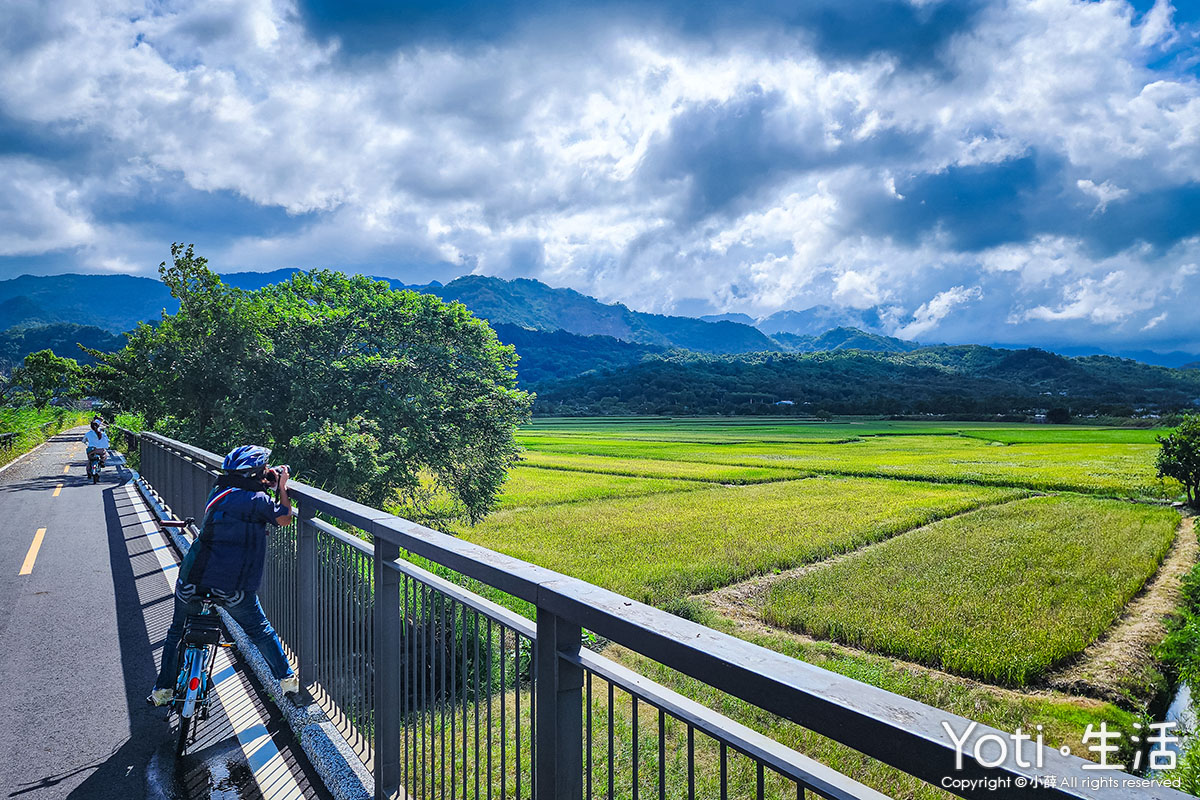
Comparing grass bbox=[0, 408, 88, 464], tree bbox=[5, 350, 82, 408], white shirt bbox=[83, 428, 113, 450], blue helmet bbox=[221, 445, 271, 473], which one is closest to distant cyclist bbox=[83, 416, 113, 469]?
white shirt bbox=[83, 428, 113, 450]

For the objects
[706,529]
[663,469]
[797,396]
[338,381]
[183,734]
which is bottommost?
[663,469]

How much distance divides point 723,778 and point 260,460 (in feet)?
14.0

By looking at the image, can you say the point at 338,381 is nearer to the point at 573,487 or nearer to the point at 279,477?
the point at 279,477

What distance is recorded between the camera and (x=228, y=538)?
15.8ft

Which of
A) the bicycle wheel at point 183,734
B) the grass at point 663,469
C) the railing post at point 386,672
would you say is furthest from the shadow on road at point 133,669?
the grass at point 663,469

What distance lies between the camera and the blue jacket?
4.76m

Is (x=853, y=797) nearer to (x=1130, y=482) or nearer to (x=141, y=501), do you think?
(x=141, y=501)

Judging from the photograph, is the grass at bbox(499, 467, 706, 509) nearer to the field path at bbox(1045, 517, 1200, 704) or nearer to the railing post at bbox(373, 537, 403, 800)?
the field path at bbox(1045, 517, 1200, 704)

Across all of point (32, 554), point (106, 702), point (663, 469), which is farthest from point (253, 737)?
point (663, 469)

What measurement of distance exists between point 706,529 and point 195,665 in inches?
762

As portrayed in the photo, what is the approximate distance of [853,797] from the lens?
1.45 m

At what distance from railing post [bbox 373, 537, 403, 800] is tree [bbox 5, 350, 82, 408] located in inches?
1928

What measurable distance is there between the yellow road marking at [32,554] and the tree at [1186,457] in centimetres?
3820

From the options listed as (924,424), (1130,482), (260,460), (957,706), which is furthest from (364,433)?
(924,424)
